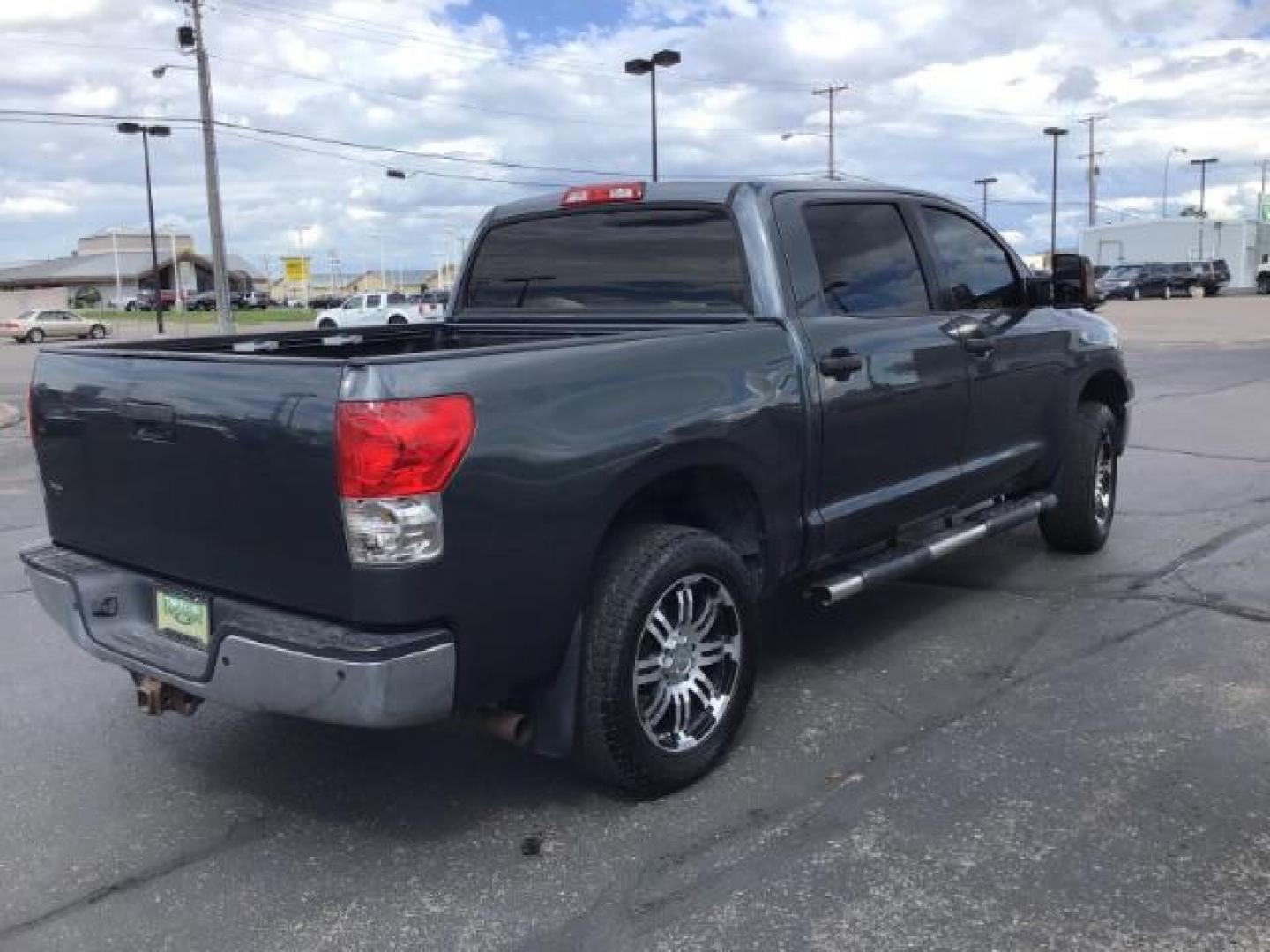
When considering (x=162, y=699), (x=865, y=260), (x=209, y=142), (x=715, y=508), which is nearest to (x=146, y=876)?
(x=162, y=699)

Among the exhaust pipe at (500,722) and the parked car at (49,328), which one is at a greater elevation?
the parked car at (49,328)

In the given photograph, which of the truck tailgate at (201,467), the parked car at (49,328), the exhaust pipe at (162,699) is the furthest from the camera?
the parked car at (49,328)

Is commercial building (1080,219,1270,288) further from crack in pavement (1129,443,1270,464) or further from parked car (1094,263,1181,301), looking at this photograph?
crack in pavement (1129,443,1270,464)

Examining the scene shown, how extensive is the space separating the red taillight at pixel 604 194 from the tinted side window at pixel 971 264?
138cm

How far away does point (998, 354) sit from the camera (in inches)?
213

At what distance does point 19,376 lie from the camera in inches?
Answer: 1021

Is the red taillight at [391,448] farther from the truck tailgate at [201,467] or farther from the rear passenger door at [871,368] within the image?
the rear passenger door at [871,368]

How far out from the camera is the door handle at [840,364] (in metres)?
4.30

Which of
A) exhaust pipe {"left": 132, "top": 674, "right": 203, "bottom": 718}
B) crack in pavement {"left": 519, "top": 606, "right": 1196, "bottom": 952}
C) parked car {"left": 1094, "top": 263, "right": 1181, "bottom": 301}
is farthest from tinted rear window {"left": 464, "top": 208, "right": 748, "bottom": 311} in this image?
parked car {"left": 1094, "top": 263, "right": 1181, "bottom": 301}

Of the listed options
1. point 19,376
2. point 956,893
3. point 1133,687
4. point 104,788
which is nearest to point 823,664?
point 1133,687

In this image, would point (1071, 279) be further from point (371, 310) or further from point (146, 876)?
point (371, 310)

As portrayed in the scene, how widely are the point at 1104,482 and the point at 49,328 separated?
2032 inches

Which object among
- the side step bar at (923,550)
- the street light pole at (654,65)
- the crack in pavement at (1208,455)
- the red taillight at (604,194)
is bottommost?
the crack in pavement at (1208,455)

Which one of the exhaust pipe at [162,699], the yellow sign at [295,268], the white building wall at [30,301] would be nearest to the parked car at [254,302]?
the yellow sign at [295,268]
